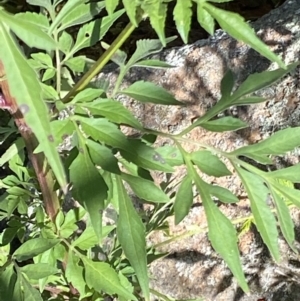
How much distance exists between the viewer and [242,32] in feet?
2.11

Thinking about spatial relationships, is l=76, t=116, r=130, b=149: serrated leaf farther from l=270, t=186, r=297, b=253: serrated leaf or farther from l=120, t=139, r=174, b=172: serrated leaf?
l=270, t=186, r=297, b=253: serrated leaf

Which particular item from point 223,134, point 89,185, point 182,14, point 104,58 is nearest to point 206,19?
point 182,14

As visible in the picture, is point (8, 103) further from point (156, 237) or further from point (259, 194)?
point (156, 237)

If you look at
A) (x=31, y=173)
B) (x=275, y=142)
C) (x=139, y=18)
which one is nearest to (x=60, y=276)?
(x=31, y=173)

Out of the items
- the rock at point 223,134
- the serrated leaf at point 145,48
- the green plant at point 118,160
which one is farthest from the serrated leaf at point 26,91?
the rock at point 223,134

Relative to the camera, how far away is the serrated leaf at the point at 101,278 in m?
A: 1.00

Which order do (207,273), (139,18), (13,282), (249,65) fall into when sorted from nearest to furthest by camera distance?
(139,18) → (13,282) → (207,273) → (249,65)

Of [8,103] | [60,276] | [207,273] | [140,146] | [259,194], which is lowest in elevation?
[207,273]

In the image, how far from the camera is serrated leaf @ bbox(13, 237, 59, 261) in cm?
96

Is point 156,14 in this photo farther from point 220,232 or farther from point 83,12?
point 220,232

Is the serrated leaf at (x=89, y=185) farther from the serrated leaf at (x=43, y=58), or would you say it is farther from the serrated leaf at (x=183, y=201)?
the serrated leaf at (x=43, y=58)

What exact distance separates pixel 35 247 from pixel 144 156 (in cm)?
26

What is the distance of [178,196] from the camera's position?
2.80ft

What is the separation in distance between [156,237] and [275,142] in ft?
2.48
